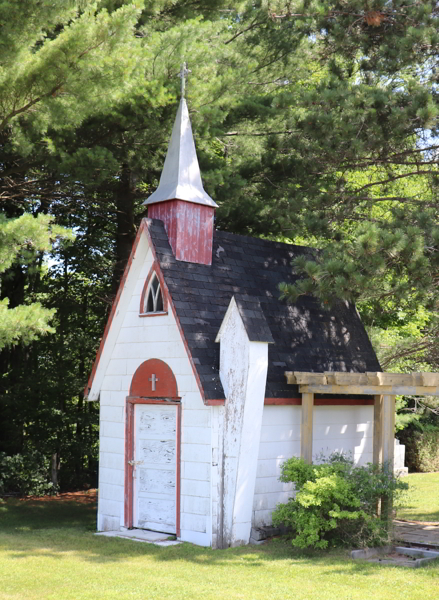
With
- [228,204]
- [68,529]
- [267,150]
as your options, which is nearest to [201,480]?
[68,529]

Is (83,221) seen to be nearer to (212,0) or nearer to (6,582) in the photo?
(212,0)

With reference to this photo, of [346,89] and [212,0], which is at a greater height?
[212,0]

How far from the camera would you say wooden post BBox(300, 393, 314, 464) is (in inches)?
472

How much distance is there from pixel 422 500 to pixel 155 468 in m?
7.43

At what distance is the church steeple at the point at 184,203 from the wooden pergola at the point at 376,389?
2.83 meters

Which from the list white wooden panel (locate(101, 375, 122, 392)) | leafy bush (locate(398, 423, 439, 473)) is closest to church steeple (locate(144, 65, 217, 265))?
white wooden panel (locate(101, 375, 122, 392))

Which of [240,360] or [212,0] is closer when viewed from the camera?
[240,360]

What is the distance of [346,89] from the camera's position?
43.5 ft

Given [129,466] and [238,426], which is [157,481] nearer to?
[129,466]

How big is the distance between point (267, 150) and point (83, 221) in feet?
21.5

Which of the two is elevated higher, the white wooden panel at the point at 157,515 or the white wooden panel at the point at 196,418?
the white wooden panel at the point at 196,418

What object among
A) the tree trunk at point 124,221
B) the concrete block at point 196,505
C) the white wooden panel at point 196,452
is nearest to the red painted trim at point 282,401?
the white wooden panel at point 196,452

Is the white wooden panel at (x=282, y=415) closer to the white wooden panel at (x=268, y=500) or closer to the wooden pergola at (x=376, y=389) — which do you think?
the wooden pergola at (x=376, y=389)

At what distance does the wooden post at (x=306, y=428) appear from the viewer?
12.0m
